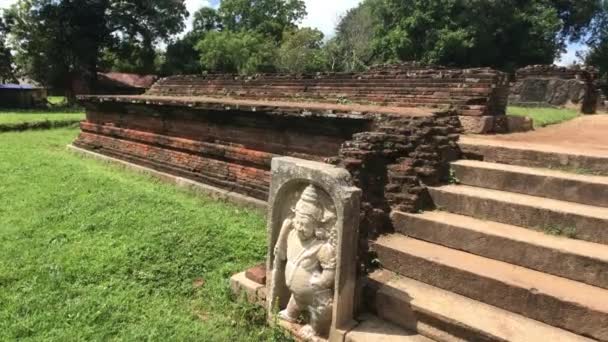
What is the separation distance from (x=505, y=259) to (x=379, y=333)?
3.41 feet

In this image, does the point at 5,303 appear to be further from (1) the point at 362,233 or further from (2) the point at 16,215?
(1) the point at 362,233

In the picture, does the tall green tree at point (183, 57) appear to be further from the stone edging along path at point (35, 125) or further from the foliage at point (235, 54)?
the stone edging along path at point (35, 125)

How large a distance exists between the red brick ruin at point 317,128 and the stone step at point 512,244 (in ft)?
0.82

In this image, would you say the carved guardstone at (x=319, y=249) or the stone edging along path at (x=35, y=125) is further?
the stone edging along path at (x=35, y=125)

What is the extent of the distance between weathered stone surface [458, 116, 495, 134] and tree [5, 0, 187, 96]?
951 inches

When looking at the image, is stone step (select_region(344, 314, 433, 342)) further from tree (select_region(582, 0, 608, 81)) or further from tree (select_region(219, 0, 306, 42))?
tree (select_region(219, 0, 306, 42))

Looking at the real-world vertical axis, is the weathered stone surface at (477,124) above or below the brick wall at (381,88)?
below

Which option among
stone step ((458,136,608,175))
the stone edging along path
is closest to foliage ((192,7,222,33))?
the stone edging along path

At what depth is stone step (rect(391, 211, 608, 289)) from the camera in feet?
9.05

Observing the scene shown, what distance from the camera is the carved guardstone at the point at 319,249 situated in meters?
2.74

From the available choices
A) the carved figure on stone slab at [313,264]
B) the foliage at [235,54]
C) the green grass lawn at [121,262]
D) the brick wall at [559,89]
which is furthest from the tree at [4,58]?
the carved figure on stone slab at [313,264]

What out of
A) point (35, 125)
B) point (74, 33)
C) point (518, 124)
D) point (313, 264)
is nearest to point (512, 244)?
point (313, 264)

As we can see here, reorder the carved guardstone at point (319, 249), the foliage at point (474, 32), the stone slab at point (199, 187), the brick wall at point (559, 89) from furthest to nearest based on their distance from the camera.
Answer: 1. the foliage at point (474, 32)
2. the brick wall at point (559, 89)
3. the stone slab at point (199, 187)
4. the carved guardstone at point (319, 249)

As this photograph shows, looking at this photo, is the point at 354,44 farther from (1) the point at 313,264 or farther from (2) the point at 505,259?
(1) the point at 313,264
